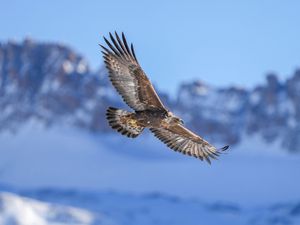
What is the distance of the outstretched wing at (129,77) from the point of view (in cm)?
2372

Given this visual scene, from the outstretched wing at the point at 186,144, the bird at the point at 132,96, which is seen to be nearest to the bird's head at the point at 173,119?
the bird at the point at 132,96

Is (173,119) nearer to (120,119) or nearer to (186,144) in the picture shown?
(120,119)

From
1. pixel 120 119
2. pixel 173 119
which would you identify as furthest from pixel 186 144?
pixel 120 119

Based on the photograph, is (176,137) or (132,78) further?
(176,137)

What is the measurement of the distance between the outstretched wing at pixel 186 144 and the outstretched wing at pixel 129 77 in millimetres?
2082

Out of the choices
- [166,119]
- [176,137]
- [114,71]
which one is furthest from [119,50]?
[176,137]

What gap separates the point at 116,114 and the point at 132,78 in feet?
3.37

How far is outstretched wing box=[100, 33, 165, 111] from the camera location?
23719 millimetres

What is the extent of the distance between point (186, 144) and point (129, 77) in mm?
3535

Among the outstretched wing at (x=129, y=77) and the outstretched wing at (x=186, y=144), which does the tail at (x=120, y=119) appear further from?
the outstretched wing at (x=186, y=144)

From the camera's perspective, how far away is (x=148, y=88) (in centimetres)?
2394

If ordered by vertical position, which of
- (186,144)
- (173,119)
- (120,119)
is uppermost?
(186,144)

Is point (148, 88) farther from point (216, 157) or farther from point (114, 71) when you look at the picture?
point (216, 157)

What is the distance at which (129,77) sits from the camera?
24078 mm
